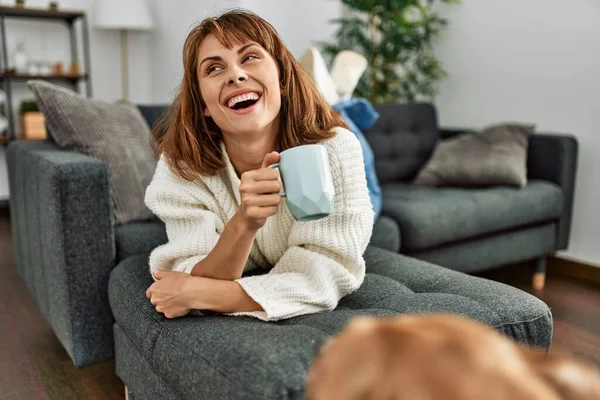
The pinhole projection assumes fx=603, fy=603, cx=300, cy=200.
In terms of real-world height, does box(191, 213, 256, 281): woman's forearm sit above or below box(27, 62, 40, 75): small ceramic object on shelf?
below

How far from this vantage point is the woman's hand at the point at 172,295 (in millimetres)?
1186

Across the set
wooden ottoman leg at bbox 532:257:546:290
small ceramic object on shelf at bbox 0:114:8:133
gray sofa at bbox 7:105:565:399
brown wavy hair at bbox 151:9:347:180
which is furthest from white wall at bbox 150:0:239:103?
brown wavy hair at bbox 151:9:347:180

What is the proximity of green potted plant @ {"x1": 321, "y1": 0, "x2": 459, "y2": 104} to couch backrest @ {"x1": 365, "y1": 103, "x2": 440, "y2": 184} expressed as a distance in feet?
1.45

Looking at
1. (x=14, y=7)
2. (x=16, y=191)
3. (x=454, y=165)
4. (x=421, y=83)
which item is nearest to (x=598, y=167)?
(x=454, y=165)

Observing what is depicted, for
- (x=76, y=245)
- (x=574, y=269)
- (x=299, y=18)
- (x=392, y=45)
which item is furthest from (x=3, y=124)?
(x=574, y=269)

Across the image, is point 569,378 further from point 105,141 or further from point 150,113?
point 150,113

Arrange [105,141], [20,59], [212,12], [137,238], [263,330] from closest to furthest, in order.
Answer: [263,330], [137,238], [105,141], [212,12], [20,59]

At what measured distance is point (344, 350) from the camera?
0.53 meters

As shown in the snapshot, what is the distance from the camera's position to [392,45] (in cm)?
346

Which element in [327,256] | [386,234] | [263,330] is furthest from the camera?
[386,234]

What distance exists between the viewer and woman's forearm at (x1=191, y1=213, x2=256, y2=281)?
1126mm

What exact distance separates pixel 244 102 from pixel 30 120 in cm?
337

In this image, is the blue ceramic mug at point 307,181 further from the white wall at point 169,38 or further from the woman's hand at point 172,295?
the white wall at point 169,38

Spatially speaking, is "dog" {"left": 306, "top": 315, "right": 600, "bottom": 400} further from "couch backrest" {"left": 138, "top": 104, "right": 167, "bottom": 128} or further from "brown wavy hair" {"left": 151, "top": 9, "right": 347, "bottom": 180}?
"couch backrest" {"left": 138, "top": 104, "right": 167, "bottom": 128}
